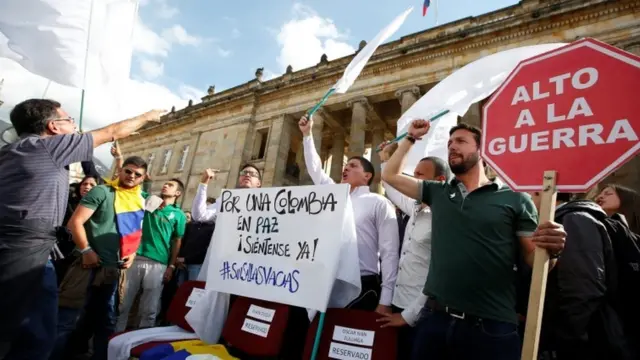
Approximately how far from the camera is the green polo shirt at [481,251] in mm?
1871

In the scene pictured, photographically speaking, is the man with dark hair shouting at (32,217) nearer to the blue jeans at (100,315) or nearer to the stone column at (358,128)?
the blue jeans at (100,315)

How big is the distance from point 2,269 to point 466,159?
120 inches

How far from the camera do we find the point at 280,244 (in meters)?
2.73

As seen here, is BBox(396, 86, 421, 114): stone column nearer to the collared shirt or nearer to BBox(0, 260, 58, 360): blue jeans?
the collared shirt

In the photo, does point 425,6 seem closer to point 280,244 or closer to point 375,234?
point 375,234

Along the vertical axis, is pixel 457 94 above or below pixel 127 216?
above

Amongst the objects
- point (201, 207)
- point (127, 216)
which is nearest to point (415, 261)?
point (127, 216)

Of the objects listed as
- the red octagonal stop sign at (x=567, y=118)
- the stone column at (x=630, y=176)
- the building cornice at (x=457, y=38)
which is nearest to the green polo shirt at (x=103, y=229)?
the red octagonal stop sign at (x=567, y=118)

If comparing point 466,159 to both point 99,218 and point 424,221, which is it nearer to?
point 424,221

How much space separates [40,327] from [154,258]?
2.31 metres

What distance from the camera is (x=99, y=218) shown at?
11.6 ft

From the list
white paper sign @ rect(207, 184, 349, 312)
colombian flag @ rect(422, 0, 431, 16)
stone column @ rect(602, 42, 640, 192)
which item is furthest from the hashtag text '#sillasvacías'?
colombian flag @ rect(422, 0, 431, 16)

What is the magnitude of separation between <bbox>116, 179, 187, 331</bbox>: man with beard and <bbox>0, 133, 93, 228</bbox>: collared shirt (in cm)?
227

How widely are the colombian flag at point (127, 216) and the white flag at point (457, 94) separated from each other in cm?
301
